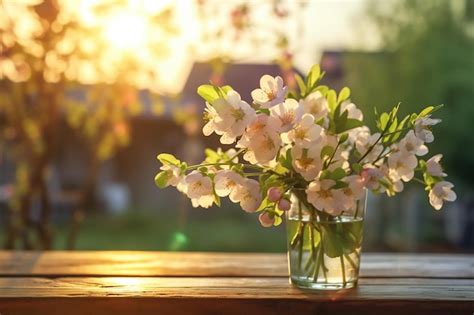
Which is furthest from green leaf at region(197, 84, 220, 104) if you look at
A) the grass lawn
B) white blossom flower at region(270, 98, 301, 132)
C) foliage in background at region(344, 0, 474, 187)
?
foliage in background at region(344, 0, 474, 187)

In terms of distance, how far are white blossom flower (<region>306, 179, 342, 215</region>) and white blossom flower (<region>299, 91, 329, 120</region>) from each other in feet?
0.49

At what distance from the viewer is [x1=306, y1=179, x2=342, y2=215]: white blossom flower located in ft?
3.37

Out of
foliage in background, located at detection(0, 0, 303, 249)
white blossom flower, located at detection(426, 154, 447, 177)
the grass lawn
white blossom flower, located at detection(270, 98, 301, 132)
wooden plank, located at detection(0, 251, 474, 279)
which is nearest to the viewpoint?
white blossom flower, located at detection(270, 98, 301, 132)

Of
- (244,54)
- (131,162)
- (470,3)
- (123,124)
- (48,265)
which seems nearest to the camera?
(48,265)

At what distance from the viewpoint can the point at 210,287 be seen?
1157 millimetres

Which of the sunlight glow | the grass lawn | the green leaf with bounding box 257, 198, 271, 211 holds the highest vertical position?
the sunlight glow

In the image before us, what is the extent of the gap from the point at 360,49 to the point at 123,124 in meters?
4.22

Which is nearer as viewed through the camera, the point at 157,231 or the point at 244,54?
the point at 244,54

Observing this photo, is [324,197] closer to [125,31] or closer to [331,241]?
[331,241]

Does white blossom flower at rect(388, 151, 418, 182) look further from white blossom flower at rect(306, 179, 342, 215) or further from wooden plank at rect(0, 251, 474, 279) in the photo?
wooden plank at rect(0, 251, 474, 279)

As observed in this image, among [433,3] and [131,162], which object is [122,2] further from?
[131,162]

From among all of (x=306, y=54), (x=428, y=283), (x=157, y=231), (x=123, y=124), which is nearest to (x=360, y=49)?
(x=157, y=231)

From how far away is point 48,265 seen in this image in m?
1.38

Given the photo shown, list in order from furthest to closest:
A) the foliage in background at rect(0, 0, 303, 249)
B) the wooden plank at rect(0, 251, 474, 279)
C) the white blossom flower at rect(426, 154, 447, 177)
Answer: the foliage in background at rect(0, 0, 303, 249), the wooden plank at rect(0, 251, 474, 279), the white blossom flower at rect(426, 154, 447, 177)
